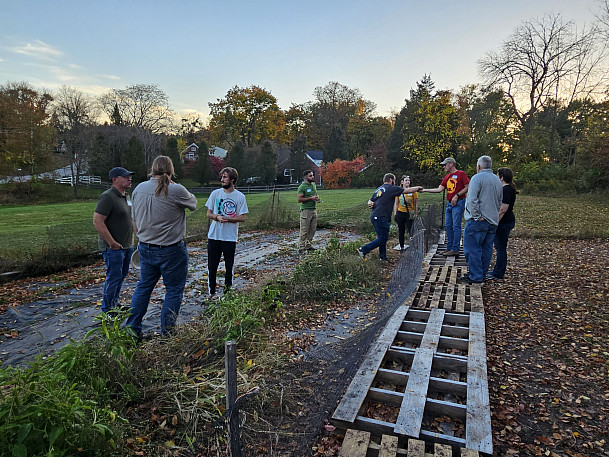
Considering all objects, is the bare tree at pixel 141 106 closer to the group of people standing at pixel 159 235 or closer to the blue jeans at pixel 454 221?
the blue jeans at pixel 454 221

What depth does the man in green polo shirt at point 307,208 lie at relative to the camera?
24.8ft

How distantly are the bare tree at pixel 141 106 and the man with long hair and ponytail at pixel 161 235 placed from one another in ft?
148

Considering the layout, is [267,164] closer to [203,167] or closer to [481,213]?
[203,167]

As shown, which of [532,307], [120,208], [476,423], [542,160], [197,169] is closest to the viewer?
[476,423]

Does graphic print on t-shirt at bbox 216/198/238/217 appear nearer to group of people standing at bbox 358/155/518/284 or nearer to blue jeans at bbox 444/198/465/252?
group of people standing at bbox 358/155/518/284

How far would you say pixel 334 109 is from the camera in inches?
2379

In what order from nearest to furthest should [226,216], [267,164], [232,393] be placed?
1. [232,393]
2. [226,216]
3. [267,164]

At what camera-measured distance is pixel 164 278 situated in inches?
137

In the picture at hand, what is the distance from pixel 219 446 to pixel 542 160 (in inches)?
1365

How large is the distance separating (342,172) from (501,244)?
4100 cm

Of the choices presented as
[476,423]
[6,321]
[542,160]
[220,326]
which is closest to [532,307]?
[476,423]

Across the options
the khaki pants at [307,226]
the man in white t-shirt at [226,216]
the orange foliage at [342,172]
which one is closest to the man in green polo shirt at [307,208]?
the khaki pants at [307,226]

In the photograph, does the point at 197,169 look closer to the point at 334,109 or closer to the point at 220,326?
the point at 334,109

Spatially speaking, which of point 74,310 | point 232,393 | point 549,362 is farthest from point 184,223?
point 549,362
